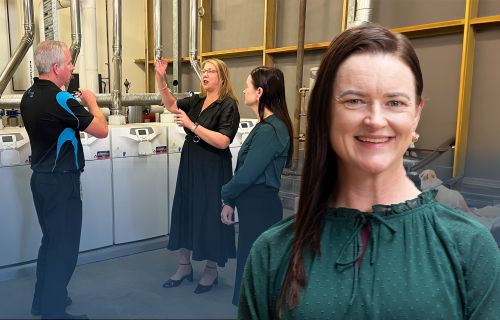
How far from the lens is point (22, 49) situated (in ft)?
11.2

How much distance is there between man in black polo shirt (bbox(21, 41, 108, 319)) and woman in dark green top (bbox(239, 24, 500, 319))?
1765 mm

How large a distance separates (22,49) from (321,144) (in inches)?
137

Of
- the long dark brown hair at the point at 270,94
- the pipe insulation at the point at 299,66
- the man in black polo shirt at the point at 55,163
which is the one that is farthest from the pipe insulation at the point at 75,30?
the long dark brown hair at the point at 270,94

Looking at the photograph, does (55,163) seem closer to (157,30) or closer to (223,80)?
(223,80)

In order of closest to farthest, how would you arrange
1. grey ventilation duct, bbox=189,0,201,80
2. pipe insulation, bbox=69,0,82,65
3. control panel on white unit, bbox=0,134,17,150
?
control panel on white unit, bbox=0,134,17,150
pipe insulation, bbox=69,0,82,65
grey ventilation duct, bbox=189,0,201,80

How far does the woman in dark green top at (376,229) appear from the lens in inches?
24.1

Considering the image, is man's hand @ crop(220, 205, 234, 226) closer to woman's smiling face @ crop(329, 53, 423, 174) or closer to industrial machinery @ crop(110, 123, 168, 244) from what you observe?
industrial machinery @ crop(110, 123, 168, 244)

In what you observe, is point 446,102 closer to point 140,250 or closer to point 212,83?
point 212,83

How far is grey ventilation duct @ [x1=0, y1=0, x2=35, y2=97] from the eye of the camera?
3.14 metres

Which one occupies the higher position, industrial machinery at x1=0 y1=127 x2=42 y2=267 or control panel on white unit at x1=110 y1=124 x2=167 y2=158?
control panel on white unit at x1=110 y1=124 x2=167 y2=158

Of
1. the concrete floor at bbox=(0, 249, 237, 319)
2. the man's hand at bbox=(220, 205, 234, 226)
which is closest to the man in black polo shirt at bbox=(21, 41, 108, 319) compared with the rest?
the concrete floor at bbox=(0, 249, 237, 319)

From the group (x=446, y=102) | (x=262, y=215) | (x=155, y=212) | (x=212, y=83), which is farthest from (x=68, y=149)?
(x=446, y=102)

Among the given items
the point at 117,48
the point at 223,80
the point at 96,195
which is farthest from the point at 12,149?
the point at 117,48

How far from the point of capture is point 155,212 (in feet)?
11.0
